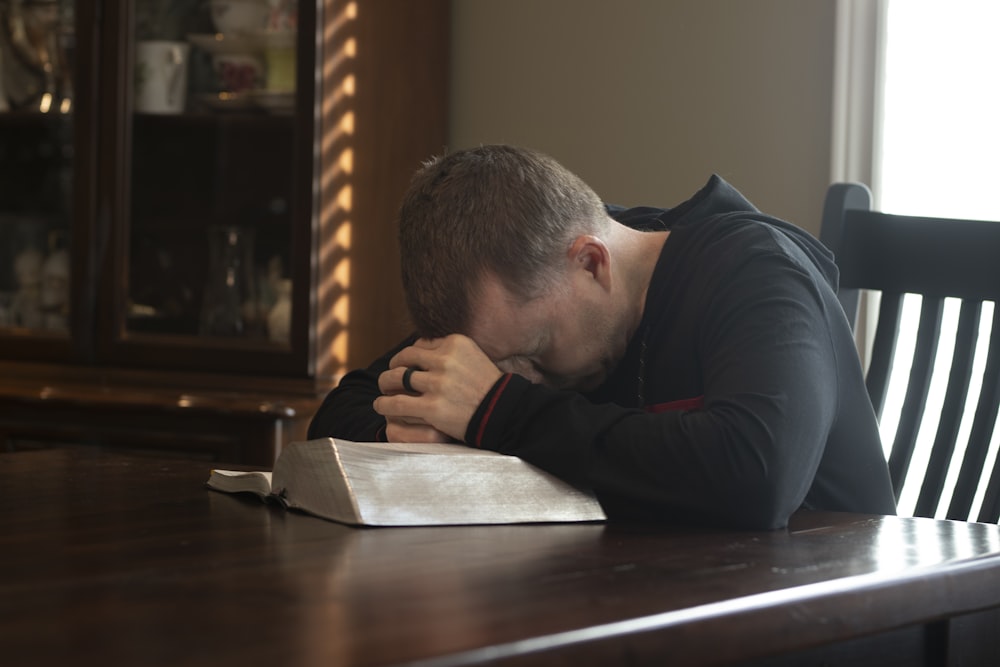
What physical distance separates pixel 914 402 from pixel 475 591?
856 mm

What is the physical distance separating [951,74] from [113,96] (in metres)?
1.67

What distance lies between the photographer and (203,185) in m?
2.80

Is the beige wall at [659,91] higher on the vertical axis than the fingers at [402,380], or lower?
higher

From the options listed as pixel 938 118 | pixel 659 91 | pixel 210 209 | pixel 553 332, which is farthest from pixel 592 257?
pixel 210 209

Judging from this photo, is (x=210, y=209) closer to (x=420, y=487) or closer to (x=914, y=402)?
(x=914, y=402)

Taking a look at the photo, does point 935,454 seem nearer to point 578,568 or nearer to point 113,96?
point 578,568

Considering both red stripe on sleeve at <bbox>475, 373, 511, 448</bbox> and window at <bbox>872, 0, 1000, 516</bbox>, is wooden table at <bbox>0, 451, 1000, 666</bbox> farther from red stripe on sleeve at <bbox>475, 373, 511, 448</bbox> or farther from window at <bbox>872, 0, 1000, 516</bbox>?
window at <bbox>872, 0, 1000, 516</bbox>

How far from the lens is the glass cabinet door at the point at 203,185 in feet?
8.63

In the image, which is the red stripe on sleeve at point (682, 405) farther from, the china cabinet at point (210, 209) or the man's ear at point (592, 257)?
the china cabinet at point (210, 209)

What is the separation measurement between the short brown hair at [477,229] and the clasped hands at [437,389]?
0.15 ft

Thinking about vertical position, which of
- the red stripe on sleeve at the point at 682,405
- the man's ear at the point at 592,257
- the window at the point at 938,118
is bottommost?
the red stripe on sleeve at the point at 682,405

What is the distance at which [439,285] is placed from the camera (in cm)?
122

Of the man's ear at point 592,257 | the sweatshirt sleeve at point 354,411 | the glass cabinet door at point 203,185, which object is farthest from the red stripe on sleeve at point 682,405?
the glass cabinet door at point 203,185

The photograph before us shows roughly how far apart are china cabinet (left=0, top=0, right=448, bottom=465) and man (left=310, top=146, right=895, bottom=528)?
3.65 feet
